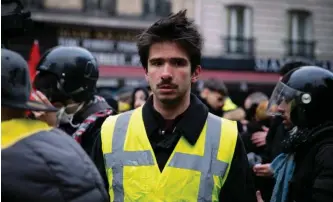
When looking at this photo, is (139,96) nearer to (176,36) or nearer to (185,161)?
(176,36)

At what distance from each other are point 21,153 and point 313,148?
1.78 metres

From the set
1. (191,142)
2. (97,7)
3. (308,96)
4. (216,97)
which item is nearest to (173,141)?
(191,142)

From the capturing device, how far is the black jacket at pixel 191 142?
2.75m

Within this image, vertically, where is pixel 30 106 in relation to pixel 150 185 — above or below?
above

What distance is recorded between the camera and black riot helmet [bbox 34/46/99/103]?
13.1ft

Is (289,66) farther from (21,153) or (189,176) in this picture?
(21,153)

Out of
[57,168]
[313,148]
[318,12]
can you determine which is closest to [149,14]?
[318,12]

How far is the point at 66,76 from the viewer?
159 inches

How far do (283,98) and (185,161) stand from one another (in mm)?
1057

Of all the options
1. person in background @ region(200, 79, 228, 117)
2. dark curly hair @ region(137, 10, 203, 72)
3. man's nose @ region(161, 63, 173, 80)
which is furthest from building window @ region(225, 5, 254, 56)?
man's nose @ region(161, 63, 173, 80)

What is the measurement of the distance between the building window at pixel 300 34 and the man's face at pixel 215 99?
1643cm

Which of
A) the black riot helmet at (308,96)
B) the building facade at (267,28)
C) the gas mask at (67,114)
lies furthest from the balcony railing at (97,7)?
the black riot helmet at (308,96)

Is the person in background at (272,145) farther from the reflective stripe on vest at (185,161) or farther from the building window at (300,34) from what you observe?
the building window at (300,34)

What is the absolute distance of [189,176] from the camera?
2701 millimetres
